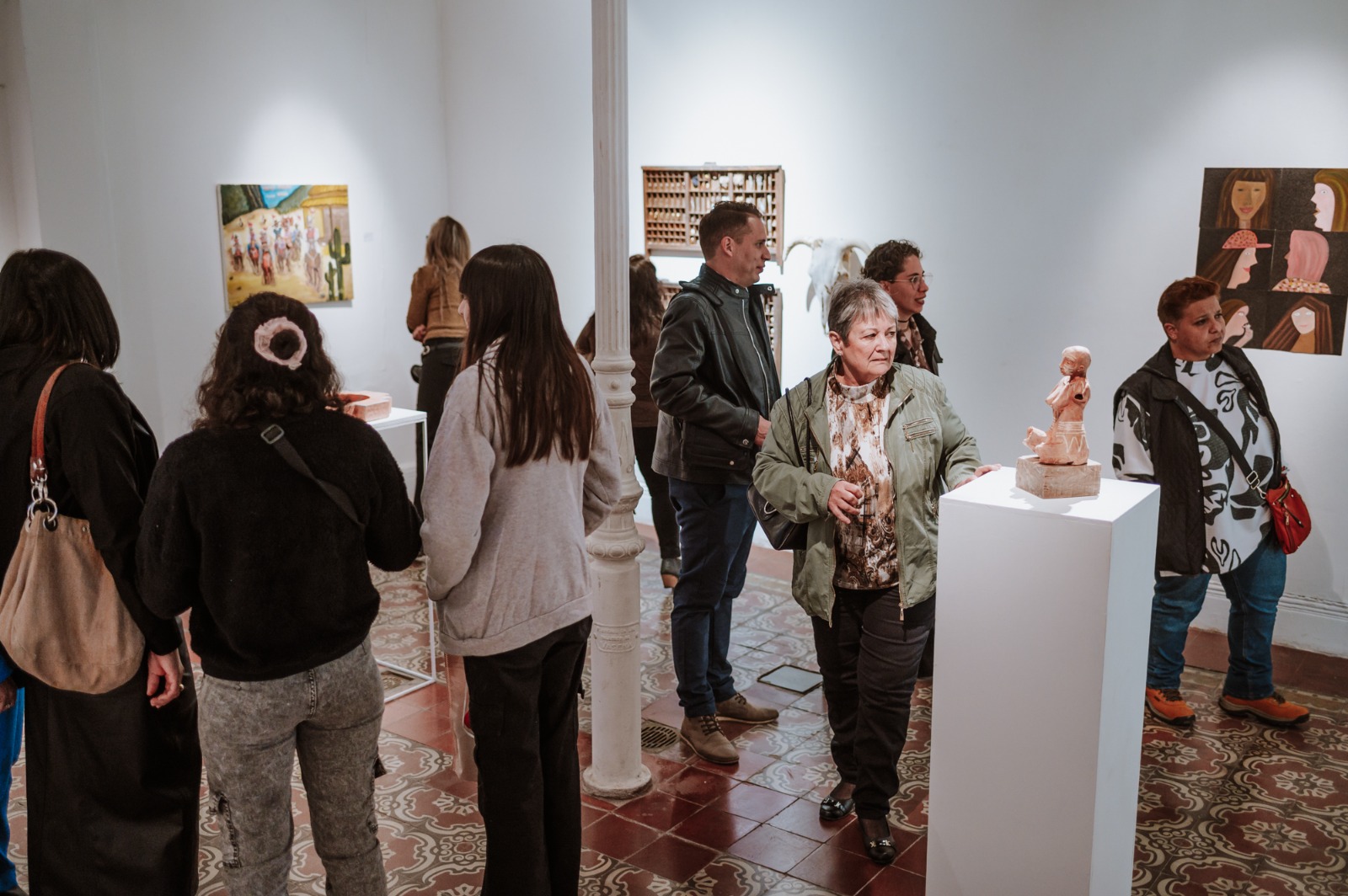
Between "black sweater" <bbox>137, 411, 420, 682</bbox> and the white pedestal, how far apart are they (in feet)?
4.68

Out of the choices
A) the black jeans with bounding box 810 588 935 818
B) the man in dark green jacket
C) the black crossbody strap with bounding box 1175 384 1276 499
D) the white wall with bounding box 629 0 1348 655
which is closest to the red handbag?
the black crossbody strap with bounding box 1175 384 1276 499

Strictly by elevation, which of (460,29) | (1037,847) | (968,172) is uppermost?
(460,29)

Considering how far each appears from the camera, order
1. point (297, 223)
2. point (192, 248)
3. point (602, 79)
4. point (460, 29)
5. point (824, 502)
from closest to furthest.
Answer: point (824, 502)
point (602, 79)
point (192, 248)
point (297, 223)
point (460, 29)

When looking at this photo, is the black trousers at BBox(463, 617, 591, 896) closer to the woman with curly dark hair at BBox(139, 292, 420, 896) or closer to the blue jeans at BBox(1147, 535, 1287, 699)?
the woman with curly dark hair at BBox(139, 292, 420, 896)

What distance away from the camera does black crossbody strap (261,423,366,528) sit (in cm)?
237

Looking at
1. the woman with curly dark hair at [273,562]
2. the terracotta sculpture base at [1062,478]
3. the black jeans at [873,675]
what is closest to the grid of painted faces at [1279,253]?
the black jeans at [873,675]

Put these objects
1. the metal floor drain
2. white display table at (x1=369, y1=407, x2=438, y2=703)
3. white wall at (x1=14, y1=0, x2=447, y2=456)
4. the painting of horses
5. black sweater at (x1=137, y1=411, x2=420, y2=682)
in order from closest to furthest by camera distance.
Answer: black sweater at (x1=137, y1=411, x2=420, y2=682) < the metal floor drain < white display table at (x1=369, y1=407, x2=438, y2=703) < white wall at (x1=14, y1=0, x2=447, y2=456) < the painting of horses

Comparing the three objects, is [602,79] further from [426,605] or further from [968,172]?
[426,605]

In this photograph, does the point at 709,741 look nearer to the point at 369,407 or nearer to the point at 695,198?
the point at 369,407

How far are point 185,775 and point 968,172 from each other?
4.77 metres

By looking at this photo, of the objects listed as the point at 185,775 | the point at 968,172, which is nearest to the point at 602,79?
the point at 185,775

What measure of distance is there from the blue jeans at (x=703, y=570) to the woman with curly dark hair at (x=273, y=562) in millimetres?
1725

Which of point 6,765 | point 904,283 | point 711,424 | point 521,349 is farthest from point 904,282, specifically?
point 6,765

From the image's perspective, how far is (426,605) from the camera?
19.9ft
